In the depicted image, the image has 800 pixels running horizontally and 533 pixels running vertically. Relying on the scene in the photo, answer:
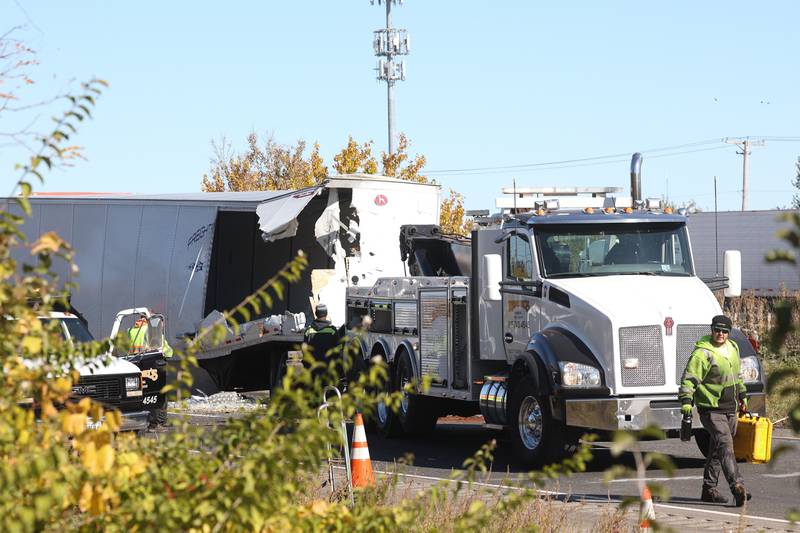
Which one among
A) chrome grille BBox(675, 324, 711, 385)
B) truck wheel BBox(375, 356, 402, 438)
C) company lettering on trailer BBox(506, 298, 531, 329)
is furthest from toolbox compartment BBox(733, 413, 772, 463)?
truck wheel BBox(375, 356, 402, 438)

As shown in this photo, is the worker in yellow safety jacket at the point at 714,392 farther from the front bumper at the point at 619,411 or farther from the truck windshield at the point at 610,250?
the truck windshield at the point at 610,250

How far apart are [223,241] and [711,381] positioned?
15.4m

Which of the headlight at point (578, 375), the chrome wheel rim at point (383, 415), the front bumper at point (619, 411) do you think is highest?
the headlight at point (578, 375)

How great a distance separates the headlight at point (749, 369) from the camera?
14484 mm

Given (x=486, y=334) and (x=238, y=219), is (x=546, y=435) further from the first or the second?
(x=238, y=219)

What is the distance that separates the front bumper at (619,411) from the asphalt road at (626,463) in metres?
0.57

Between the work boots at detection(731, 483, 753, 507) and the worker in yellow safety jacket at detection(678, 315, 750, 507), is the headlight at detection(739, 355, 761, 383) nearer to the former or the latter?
the worker in yellow safety jacket at detection(678, 315, 750, 507)

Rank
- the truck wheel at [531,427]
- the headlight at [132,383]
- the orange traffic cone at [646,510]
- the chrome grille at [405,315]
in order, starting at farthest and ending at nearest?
the chrome grille at [405,315], the headlight at [132,383], the truck wheel at [531,427], the orange traffic cone at [646,510]

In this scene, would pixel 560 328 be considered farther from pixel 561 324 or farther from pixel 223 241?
pixel 223 241

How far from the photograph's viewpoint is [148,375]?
17.0m

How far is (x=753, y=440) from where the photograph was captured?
12953mm

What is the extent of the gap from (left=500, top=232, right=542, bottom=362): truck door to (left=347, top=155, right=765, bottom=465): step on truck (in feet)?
0.06

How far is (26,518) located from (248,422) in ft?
3.38

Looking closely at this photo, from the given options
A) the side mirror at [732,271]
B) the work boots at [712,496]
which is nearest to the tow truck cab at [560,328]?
the side mirror at [732,271]
